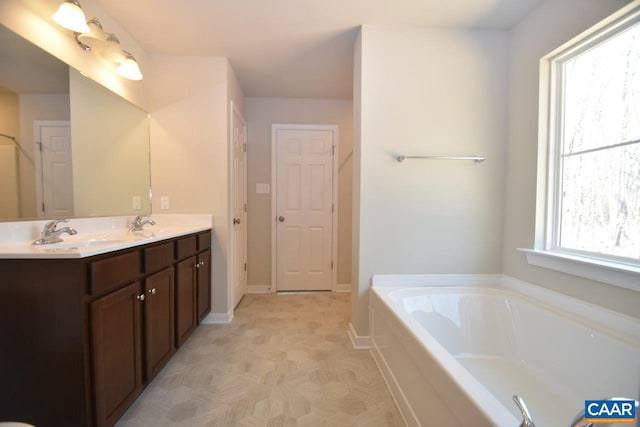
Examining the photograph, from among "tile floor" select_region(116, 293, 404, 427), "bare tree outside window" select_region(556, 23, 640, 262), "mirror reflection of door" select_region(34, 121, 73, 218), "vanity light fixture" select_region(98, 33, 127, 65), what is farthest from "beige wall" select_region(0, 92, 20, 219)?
"bare tree outside window" select_region(556, 23, 640, 262)

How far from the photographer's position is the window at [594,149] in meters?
1.25

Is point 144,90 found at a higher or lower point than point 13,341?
higher

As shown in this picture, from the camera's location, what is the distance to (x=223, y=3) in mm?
1686

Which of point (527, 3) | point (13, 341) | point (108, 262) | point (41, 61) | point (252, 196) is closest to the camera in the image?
point (13, 341)

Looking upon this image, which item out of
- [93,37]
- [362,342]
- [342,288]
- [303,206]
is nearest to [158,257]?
[93,37]

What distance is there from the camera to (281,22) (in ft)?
6.09

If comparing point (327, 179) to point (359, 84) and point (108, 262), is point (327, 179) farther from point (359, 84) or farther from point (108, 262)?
point (108, 262)

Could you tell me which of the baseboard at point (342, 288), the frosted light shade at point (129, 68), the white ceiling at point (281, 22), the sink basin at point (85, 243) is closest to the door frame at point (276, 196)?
the baseboard at point (342, 288)

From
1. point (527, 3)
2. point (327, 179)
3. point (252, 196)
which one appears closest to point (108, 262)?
point (252, 196)

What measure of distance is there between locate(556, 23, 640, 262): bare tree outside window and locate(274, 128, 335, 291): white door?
7.00 ft

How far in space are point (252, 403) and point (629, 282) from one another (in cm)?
187

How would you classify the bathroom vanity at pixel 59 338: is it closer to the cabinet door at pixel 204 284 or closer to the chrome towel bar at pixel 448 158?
the cabinet door at pixel 204 284

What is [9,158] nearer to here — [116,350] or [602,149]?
[116,350]

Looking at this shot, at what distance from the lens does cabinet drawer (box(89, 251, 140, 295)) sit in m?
1.05
